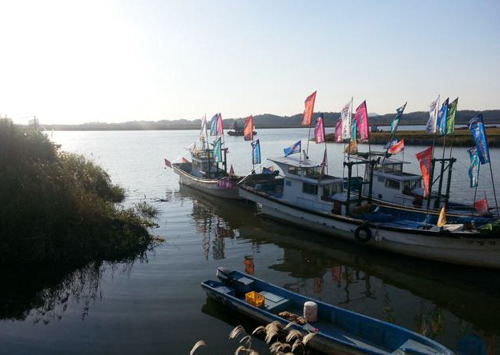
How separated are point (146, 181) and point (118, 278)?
28.3 metres

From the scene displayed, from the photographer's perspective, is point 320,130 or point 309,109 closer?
point 309,109

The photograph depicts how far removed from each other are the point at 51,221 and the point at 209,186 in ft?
58.4

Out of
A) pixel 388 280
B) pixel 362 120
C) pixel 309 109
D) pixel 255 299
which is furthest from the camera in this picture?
pixel 309 109

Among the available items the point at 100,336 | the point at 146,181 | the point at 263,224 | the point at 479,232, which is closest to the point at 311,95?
the point at 263,224

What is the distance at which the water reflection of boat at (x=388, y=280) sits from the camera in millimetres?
13664

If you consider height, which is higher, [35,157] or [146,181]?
[35,157]

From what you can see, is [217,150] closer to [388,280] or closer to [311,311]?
[388,280]

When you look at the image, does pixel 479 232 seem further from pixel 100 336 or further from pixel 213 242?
pixel 100 336

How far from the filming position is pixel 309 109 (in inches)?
892

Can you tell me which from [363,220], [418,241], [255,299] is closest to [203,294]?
[255,299]

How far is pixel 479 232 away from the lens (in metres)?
16.2

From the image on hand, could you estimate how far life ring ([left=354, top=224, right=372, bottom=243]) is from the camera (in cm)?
1933

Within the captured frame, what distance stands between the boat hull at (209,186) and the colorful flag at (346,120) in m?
11.5

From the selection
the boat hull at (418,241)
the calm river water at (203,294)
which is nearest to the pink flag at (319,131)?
the boat hull at (418,241)
